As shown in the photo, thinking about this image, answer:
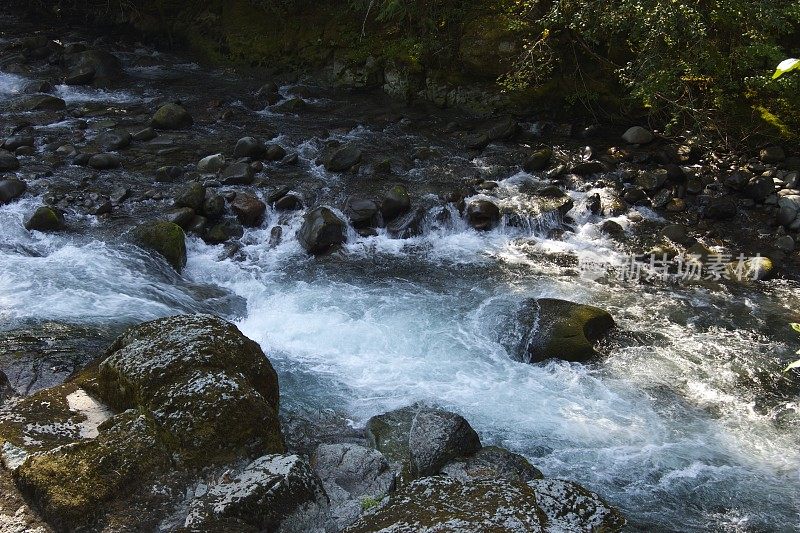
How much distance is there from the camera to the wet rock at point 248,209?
9578mm

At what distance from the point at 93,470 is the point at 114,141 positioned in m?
8.27

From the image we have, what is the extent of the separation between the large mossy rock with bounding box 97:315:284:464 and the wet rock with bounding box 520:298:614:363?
2.98 metres

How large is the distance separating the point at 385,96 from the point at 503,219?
5497 millimetres

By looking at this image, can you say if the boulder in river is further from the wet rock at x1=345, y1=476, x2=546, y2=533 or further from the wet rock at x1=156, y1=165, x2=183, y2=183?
the wet rock at x1=345, y1=476, x2=546, y2=533

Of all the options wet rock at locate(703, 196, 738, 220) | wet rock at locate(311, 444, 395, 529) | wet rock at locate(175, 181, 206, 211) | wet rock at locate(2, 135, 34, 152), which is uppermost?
wet rock at locate(703, 196, 738, 220)

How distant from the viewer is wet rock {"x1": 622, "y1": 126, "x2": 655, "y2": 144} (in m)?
12.0

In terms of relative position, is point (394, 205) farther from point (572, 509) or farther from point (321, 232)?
point (572, 509)

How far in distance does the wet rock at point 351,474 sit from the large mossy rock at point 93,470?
1.15m

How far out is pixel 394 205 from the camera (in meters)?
9.78

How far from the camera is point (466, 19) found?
13641mm

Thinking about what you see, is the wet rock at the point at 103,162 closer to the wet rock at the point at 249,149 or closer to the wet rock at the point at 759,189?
the wet rock at the point at 249,149

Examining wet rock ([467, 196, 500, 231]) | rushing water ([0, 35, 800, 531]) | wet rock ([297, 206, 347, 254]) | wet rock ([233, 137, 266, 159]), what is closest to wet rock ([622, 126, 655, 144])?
rushing water ([0, 35, 800, 531])

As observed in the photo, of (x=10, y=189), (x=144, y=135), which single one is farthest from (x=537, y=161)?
(x=10, y=189)

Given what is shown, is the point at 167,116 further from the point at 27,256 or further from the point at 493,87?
the point at 493,87
